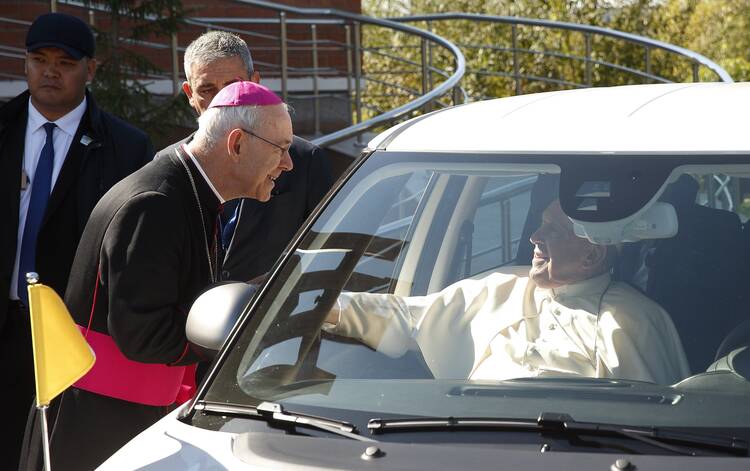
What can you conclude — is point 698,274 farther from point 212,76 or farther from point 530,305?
point 212,76

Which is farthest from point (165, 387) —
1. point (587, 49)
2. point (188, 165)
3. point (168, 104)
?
point (587, 49)

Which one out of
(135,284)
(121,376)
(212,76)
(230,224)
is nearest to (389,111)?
(212,76)

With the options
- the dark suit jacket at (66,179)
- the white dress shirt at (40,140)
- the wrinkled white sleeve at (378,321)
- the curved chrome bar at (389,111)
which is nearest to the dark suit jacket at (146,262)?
the wrinkled white sleeve at (378,321)

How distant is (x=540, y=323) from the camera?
294cm

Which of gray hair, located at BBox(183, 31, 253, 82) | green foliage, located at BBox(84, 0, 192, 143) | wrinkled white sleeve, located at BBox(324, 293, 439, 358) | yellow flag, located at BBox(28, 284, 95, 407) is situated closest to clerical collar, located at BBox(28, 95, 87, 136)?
gray hair, located at BBox(183, 31, 253, 82)

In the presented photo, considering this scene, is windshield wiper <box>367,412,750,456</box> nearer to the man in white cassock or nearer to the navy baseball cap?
the man in white cassock

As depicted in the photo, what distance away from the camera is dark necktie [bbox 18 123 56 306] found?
4340 millimetres

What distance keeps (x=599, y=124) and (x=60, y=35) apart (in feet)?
7.78

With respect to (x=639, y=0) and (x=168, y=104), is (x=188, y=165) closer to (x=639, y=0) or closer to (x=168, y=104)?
(x=168, y=104)

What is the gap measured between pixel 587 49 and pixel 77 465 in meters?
11.0

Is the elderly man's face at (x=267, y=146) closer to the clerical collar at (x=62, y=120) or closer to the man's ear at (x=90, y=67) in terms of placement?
the clerical collar at (x=62, y=120)

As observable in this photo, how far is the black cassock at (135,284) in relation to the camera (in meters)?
3.25

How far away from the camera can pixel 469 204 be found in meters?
3.46

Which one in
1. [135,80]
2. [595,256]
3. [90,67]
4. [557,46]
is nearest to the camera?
[595,256]
